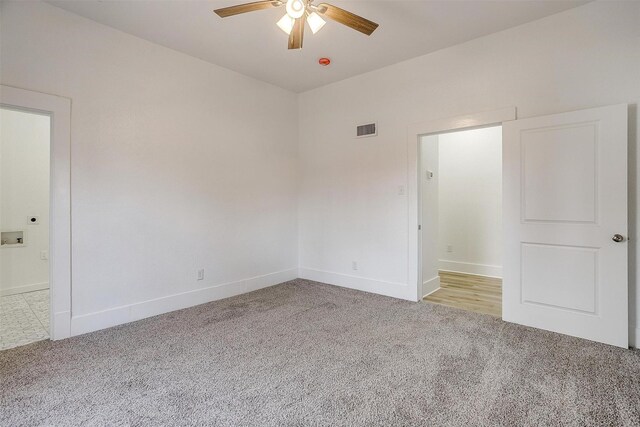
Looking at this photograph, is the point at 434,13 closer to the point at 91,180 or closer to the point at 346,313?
the point at 346,313

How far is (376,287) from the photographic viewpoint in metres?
4.18

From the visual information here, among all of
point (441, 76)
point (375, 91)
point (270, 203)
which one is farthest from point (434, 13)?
point (270, 203)

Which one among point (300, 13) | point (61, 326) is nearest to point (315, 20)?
point (300, 13)

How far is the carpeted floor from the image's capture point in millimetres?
1780

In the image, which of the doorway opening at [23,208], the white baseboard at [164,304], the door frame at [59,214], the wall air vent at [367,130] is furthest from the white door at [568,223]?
the doorway opening at [23,208]

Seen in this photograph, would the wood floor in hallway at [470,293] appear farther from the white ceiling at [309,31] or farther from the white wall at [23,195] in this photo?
the white wall at [23,195]

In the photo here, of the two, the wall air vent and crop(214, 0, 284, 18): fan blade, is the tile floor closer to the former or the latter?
crop(214, 0, 284, 18): fan blade

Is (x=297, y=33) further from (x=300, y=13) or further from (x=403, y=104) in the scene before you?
(x=403, y=104)

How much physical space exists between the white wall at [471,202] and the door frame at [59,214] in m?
5.08

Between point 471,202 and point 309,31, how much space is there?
3.88 meters

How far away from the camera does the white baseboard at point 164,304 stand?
2947mm

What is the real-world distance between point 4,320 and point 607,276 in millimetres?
5648

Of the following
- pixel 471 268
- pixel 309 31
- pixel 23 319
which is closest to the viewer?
pixel 309 31

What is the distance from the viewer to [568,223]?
2805 mm
